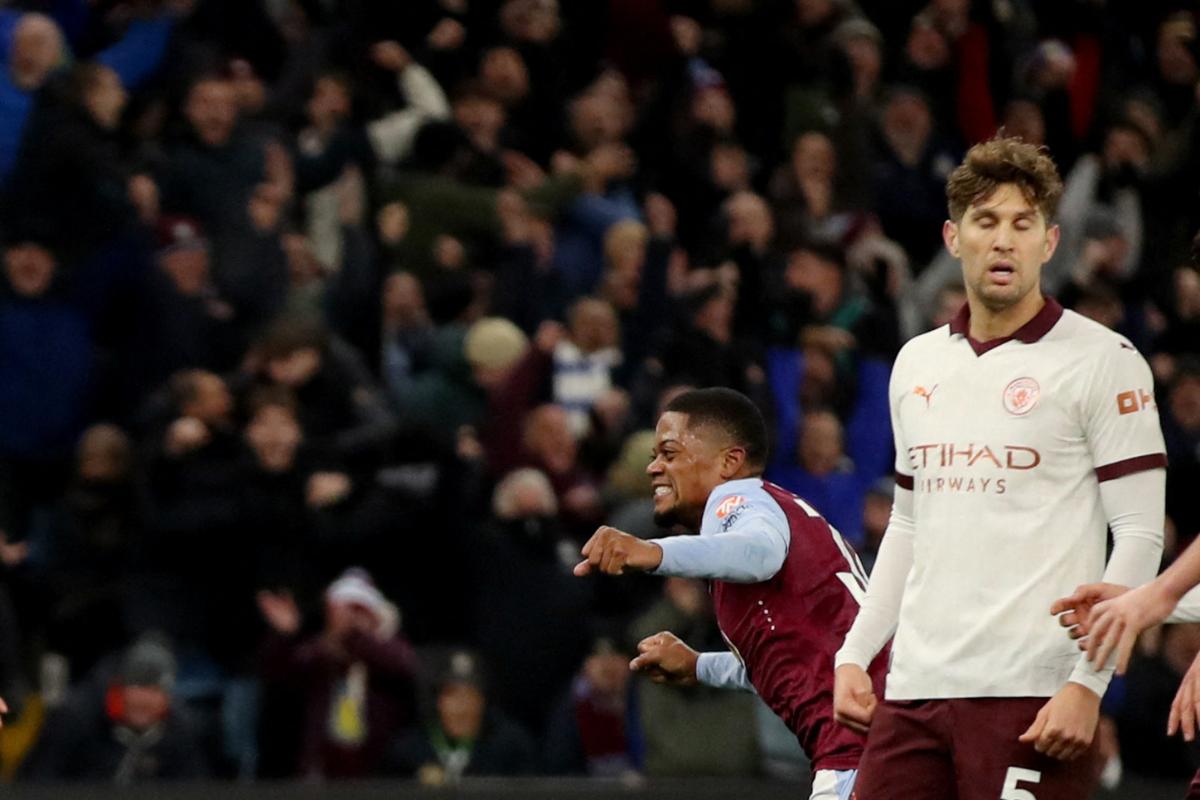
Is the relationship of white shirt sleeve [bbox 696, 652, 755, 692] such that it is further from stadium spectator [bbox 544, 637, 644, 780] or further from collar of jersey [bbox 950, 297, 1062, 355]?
stadium spectator [bbox 544, 637, 644, 780]

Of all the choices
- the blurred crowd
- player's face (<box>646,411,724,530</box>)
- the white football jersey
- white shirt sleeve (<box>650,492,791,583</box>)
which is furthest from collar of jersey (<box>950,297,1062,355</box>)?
the blurred crowd

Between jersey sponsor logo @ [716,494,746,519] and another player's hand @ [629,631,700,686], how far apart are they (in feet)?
1.02

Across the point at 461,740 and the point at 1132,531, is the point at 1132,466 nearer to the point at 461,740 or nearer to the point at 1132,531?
the point at 1132,531

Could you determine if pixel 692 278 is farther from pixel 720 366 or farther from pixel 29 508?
pixel 29 508

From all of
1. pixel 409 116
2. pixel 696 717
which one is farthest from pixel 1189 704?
pixel 409 116

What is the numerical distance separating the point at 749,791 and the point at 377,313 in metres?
2.70

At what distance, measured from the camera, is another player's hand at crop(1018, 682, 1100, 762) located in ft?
14.0

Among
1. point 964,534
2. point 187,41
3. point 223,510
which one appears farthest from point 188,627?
point 964,534

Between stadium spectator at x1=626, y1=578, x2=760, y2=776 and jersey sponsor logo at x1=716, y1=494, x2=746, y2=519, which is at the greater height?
jersey sponsor logo at x1=716, y1=494, x2=746, y2=519

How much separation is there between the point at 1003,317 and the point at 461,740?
16.8ft

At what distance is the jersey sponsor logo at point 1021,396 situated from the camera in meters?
4.44

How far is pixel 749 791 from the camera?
29.6 feet

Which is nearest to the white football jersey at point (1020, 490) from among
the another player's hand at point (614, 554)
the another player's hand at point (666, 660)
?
the another player's hand at point (614, 554)

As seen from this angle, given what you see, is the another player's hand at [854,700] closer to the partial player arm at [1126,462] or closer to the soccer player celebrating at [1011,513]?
the soccer player celebrating at [1011,513]
